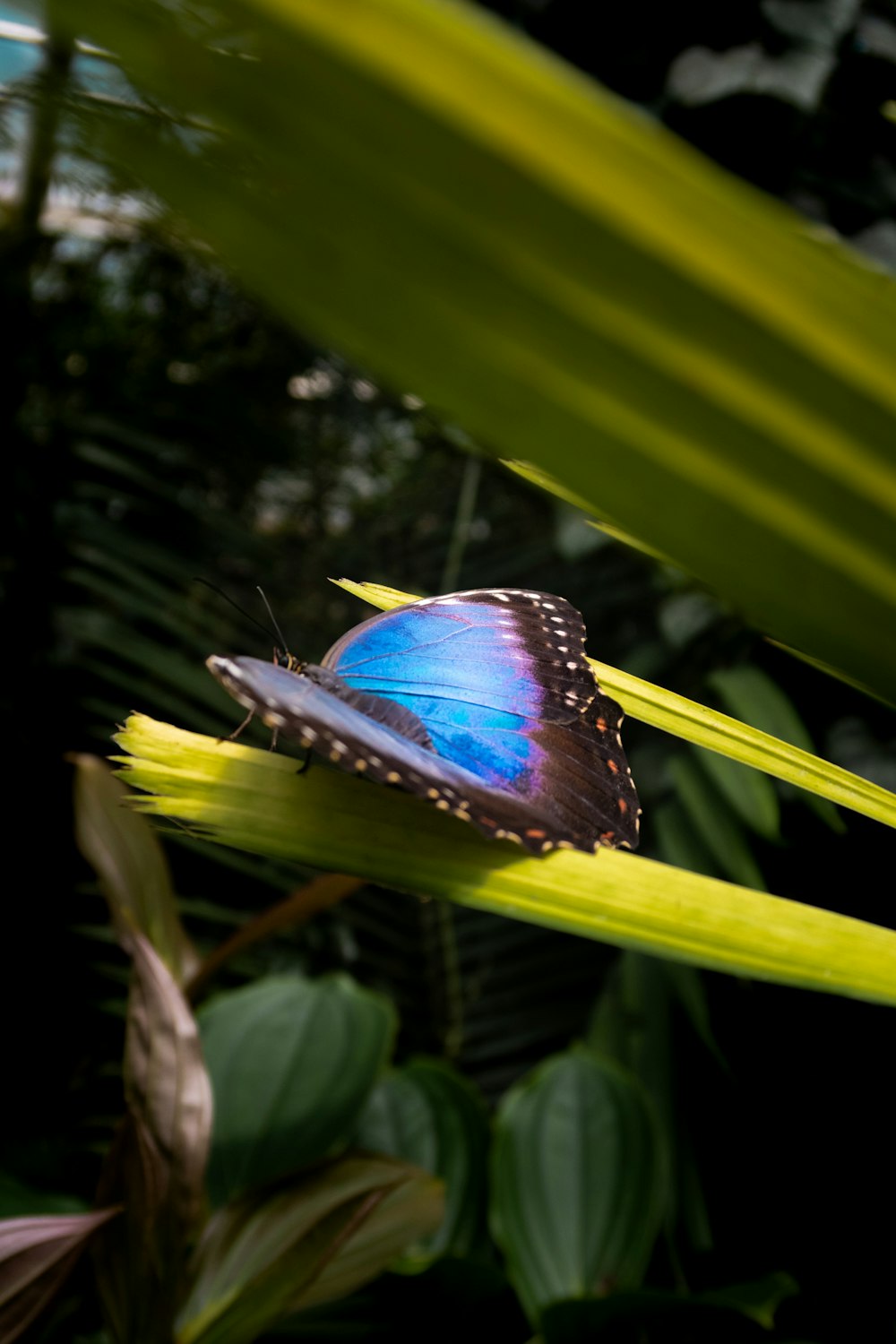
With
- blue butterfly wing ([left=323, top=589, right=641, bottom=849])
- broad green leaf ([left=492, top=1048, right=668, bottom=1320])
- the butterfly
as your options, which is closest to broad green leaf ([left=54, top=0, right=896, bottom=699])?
the butterfly

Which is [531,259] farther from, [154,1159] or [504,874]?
[154,1159]

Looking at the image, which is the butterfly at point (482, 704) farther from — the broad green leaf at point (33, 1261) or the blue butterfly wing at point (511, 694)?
the broad green leaf at point (33, 1261)

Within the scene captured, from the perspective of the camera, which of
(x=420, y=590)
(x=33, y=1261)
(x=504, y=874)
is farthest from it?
(x=420, y=590)

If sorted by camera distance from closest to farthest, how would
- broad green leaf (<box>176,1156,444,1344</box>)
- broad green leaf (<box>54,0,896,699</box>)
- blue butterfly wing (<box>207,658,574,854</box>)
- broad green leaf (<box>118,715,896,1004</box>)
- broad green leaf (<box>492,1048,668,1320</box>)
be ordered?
broad green leaf (<box>54,0,896,699</box>), broad green leaf (<box>118,715,896,1004</box>), blue butterfly wing (<box>207,658,574,854</box>), broad green leaf (<box>176,1156,444,1344</box>), broad green leaf (<box>492,1048,668,1320</box>)

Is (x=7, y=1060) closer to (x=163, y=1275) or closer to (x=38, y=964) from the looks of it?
(x=38, y=964)

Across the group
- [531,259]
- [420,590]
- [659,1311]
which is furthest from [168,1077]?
[420,590]

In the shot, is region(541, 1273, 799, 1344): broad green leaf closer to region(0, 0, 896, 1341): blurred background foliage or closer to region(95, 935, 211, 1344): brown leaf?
region(0, 0, 896, 1341): blurred background foliage
